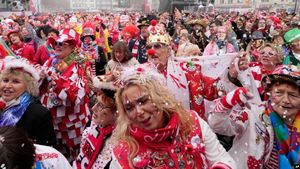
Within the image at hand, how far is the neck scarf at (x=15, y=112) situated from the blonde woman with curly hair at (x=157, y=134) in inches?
43.7

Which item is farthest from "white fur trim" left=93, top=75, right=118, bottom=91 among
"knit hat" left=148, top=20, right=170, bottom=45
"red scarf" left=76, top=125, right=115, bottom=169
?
"knit hat" left=148, top=20, right=170, bottom=45

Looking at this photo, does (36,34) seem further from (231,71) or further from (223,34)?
(231,71)

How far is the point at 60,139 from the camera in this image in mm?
4695

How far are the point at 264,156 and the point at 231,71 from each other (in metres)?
1.08

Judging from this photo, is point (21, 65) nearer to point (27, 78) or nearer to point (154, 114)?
point (27, 78)

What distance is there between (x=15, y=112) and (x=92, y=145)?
73 centimetres

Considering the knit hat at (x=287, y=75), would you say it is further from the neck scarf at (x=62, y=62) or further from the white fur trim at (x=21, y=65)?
the neck scarf at (x=62, y=62)

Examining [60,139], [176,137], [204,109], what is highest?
[176,137]

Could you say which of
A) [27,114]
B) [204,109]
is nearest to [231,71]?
[204,109]

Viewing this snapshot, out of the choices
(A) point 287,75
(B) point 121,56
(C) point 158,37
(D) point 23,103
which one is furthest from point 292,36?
(D) point 23,103

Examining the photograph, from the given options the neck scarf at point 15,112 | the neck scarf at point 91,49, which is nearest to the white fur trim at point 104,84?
the neck scarf at point 15,112

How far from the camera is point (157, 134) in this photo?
→ 231 centimetres

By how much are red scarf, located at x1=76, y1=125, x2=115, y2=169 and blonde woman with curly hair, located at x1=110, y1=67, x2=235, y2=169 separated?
485mm

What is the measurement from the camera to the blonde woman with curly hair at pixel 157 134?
2.34m
